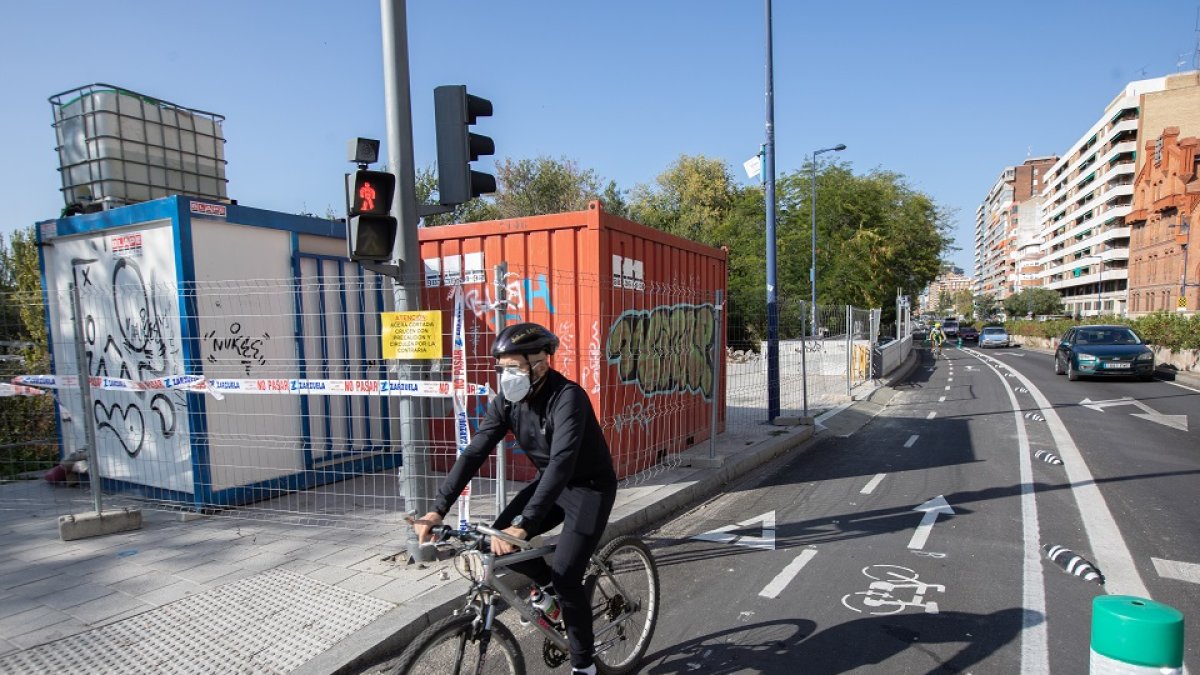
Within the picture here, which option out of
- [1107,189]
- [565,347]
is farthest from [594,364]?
[1107,189]

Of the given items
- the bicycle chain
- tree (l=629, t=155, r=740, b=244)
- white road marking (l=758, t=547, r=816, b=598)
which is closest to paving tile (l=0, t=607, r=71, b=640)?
the bicycle chain

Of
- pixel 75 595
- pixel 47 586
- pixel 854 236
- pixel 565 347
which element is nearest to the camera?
pixel 75 595

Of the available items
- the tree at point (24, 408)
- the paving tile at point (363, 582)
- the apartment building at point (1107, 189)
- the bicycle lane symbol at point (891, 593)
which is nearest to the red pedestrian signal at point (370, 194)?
the paving tile at point (363, 582)

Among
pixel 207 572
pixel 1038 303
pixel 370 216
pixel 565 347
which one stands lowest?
pixel 207 572

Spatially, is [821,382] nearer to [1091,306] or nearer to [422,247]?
[422,247]

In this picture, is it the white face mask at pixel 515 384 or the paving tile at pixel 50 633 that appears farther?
the paving tile at pixel 50 633

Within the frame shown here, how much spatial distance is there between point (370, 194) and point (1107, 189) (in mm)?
100229

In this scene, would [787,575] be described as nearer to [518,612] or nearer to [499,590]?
[518,612]

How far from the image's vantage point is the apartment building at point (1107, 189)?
6679cm

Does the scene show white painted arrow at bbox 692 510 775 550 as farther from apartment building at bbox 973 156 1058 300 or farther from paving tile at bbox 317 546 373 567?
apartment building at bbox 973 156 1058 300

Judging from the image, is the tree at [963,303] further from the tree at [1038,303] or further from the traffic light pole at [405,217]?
the traffic light pole at [405,217]

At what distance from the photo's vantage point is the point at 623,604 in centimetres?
349

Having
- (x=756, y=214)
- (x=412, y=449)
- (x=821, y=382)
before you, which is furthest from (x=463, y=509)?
(x=756, y=214)

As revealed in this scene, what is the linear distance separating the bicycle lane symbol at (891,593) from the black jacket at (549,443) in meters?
2.31
